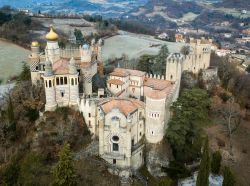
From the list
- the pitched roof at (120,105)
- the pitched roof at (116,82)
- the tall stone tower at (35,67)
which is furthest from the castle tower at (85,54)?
the pitched roof at (120,105)

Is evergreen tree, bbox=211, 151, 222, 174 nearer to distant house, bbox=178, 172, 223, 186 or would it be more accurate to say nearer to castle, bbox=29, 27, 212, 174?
distant house, bbox=178, 172, 223, 186

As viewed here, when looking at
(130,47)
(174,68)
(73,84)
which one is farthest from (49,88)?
(130,47)

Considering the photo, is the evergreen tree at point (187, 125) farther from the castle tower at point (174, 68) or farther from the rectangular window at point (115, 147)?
the rectangular window at point (115, 147)

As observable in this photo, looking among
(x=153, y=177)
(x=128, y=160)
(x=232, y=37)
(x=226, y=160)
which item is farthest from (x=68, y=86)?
(x=232, y=37)

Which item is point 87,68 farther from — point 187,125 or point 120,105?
point 187,125

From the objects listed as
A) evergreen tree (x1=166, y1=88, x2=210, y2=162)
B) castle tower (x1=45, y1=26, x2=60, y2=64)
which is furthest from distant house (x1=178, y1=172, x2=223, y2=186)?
castle tower (x1=45, y1=26, x2=60, y2=64)

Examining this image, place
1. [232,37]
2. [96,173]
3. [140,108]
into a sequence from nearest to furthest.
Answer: [96,173] → [140,108] → [232,37]

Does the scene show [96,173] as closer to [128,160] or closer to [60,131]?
[128,160]
